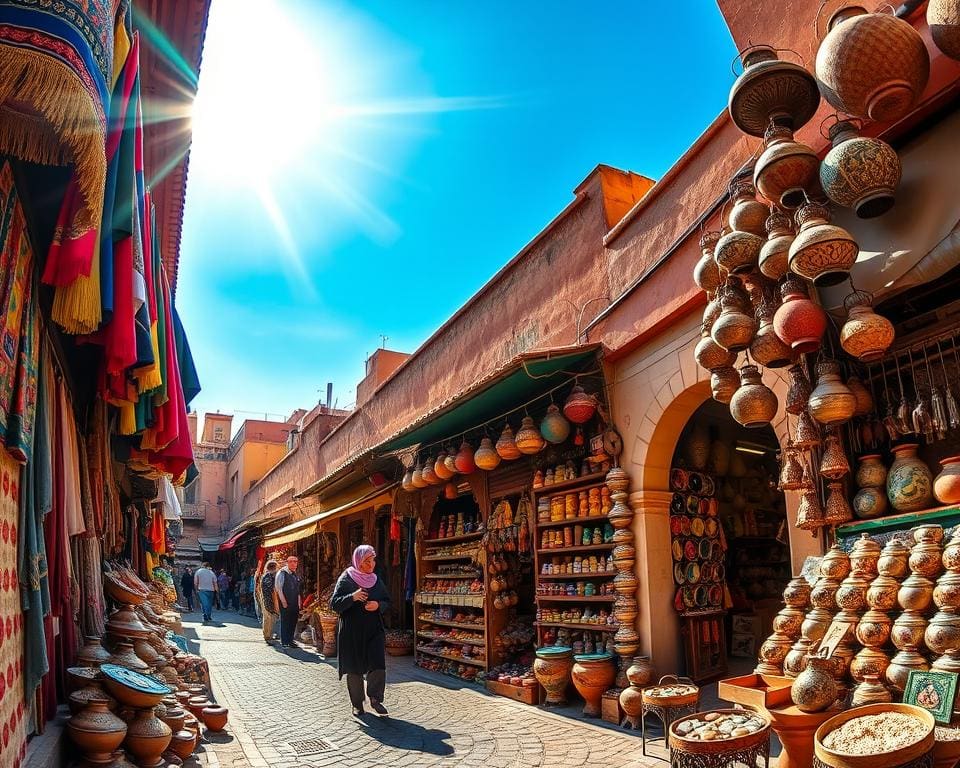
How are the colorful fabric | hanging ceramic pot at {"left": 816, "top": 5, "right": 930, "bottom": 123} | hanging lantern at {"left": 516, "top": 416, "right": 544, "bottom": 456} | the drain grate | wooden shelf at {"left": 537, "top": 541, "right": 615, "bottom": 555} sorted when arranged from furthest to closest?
hanging lantern at {"left": 516, "top": 416, "right": 544, "bottom": 456}, wooden shelf at {"left": 537, "top": 541, "right": 615, "bottom": 555}, the drain grate, hanging ceramic pot at {"left": 816, "top": 5, "right": 930, "bottom": 123}, the colorful fabric

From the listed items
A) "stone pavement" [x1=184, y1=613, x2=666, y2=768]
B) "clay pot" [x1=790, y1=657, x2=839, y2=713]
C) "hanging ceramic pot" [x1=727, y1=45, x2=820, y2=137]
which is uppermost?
"hanging ceramic pot" [x1=727, y1=45, x2=820, y2=137]

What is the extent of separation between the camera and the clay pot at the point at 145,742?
3.84m

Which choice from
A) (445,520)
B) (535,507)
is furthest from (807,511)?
(445,520)

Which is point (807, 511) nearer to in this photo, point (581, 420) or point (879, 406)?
point (879, 406)

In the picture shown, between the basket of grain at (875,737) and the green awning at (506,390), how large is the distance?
12.7 ft

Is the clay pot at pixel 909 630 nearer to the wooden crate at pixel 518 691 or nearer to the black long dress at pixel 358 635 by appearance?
the wooden crate at pixel 518 691

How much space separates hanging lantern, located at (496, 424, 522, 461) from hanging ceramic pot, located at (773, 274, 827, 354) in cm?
400

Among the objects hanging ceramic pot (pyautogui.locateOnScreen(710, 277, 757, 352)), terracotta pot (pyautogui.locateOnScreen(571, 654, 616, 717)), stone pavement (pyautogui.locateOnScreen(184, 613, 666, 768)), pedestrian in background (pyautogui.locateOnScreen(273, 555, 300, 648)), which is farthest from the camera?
pedestrian in background (pyautogui.locateOnScreen(273, 555, 300, 648))

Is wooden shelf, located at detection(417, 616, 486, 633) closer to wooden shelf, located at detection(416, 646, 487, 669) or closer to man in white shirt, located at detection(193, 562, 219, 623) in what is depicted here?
wooden shelf, located at detection(416, 646, 487, 669)

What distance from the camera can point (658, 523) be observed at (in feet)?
20.1

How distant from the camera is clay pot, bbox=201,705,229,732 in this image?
5.57 m

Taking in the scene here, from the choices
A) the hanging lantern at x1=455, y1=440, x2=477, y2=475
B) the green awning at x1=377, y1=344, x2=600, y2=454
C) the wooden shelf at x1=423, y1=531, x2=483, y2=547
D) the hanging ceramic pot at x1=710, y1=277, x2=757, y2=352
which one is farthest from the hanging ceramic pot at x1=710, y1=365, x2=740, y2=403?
the wooden shelf at x1=423, y1=531, x2=483, y2=547

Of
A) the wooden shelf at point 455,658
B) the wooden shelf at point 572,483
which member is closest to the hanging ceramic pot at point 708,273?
the wooden shelf at point 572,483

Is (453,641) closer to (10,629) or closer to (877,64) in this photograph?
(10,629)
